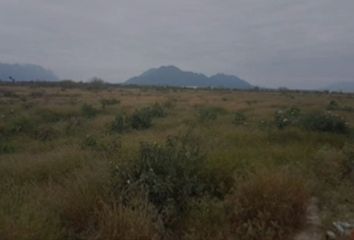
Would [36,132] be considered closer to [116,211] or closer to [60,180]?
[60,180]

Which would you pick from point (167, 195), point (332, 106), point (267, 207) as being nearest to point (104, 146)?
point (167, 195)

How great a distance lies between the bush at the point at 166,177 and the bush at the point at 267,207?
0.71 meters

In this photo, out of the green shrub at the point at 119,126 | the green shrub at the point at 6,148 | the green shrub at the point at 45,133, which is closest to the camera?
the green shrub at the point at 6,148

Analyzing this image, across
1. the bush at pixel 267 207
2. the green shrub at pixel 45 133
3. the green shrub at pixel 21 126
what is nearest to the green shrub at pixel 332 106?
the green shrub at pixel 45 133

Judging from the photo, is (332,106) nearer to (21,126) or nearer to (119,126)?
(119,126)

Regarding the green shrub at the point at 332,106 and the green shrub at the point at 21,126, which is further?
the green shrub at the point at 332,106

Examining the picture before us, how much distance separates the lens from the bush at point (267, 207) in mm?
4906

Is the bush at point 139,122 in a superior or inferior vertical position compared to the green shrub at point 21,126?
superior

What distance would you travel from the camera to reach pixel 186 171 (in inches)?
233

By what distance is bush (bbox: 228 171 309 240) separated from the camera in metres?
4.91

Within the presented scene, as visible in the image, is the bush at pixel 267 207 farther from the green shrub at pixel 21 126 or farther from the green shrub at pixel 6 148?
the green shrub at pixel 21 126

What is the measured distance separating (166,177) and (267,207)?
1.46 metres

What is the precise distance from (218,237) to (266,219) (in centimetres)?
68

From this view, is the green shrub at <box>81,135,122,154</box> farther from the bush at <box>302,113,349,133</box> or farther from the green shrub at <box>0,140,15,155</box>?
the bush at <box>302,113,349,133</box>
